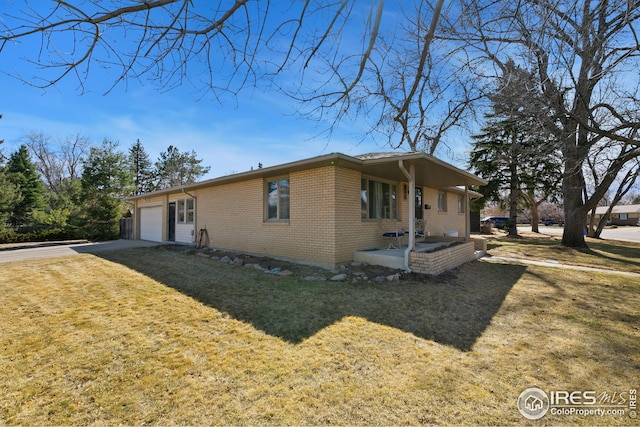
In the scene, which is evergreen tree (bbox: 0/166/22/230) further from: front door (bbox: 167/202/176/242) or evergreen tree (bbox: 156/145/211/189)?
evergreen tree (bbox: 156/145/211/189)

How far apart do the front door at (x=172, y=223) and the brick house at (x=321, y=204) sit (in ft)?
6.52

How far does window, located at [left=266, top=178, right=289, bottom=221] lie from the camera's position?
8.68 m

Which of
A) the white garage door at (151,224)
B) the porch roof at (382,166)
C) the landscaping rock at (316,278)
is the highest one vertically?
the porch roof at (382,166)

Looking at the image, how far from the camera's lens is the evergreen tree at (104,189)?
17812 mm

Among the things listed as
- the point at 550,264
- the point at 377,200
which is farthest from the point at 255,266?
the point at 550,264

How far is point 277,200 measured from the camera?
8.93 metres

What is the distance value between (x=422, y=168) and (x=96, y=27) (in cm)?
699

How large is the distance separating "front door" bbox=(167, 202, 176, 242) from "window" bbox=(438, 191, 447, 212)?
41.9ft

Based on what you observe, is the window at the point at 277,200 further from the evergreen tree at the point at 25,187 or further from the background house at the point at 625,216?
the background house at the point at 625,216

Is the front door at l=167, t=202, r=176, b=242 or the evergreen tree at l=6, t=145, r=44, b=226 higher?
Result: the evergreen tree at l=6, t=145, r=44, b=226

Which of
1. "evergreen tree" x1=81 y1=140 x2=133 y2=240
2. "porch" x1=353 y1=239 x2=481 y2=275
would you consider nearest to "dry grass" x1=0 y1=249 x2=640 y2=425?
"porch" x1=353 y1=239 x2=481 y2=275

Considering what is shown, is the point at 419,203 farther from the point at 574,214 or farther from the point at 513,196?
the point at 513,196

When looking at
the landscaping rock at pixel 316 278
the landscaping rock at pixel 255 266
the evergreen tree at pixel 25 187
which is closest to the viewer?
the landscaping rock at pixel 316 278

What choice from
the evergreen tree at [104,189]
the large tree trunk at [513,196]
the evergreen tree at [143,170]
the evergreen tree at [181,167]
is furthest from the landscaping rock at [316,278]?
the evergreen tree at [143,170]
